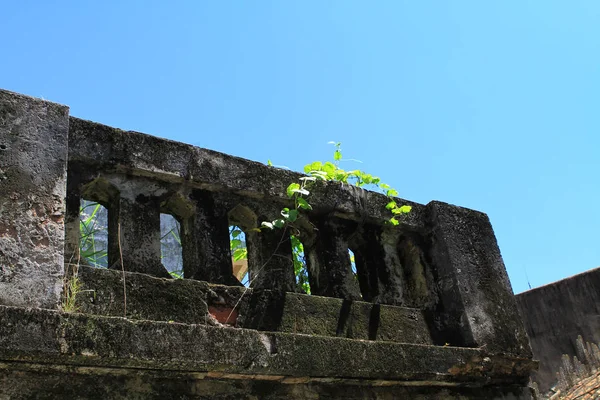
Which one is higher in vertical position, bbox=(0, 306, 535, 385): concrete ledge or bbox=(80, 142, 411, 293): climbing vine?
bbox=(80, 142, 411, 293): climbing vine

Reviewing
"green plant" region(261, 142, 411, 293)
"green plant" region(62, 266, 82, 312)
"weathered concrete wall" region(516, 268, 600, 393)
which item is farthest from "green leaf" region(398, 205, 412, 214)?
"weathered concrete wall" region(516, 268, 600, 393)

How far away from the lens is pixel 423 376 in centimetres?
321

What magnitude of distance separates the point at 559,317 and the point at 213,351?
5691 mm

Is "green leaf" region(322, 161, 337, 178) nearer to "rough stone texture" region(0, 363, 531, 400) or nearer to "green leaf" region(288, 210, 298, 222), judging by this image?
"green leaf" region(288, 210, 298, 222)

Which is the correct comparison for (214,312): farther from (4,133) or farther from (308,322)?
(4,133)

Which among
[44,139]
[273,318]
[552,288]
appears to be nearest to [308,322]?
[273,318]

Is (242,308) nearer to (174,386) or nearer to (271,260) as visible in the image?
(271,260)

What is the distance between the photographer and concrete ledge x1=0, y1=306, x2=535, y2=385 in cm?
226

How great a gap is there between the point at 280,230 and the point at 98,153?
104 centimetres

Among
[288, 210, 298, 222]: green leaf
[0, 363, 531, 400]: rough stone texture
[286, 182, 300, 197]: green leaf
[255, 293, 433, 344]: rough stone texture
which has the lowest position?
[0, 363, 531, 400]: rough stone texture

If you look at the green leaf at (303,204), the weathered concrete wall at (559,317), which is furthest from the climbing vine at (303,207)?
the weathered concrete wall at (559,317)

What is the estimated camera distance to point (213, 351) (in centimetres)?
260

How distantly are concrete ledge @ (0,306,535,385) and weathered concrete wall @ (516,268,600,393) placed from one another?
4030mm

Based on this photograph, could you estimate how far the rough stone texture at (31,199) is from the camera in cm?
241
